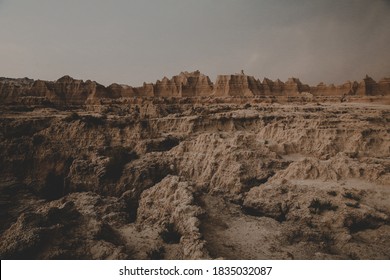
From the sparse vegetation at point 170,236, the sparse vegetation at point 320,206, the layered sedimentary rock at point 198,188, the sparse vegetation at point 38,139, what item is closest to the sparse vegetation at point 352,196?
the layered sedimentary rock at point 198,188

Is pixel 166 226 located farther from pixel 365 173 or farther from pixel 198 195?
pixel 365 173

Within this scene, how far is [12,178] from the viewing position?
1553 centimetres

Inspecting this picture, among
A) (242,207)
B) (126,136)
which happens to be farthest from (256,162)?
(126,136)

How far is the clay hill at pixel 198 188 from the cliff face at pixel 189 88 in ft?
90.0

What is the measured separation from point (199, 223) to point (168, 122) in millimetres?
14193

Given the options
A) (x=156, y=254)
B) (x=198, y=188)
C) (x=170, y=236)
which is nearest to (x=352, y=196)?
(x=198, y=188)

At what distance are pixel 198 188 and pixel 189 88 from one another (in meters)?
41.5

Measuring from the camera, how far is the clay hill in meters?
7.78

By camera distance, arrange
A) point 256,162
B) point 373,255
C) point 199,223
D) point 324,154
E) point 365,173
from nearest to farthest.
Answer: point 373,255, point 199,223, point 365,173, point 256,162, point 324,154

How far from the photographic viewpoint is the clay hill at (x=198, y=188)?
306 inches

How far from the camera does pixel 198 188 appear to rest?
13219mm

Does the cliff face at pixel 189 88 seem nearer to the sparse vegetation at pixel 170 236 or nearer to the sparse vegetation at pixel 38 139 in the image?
the sparse vegetation at pixel 38 139

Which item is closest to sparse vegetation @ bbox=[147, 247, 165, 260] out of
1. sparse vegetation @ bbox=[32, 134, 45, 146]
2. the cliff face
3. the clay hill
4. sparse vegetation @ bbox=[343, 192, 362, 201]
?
the clay hill

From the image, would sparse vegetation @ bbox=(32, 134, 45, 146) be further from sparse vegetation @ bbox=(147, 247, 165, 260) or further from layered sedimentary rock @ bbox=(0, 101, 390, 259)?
sparse vegetation @ bbox=(147, 247, 165, 260)
